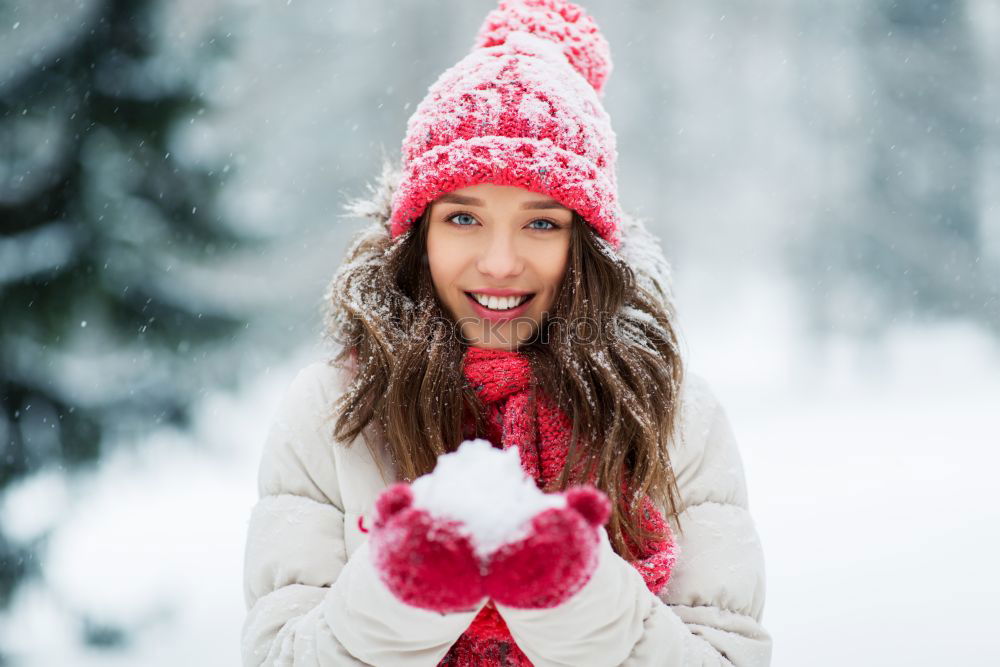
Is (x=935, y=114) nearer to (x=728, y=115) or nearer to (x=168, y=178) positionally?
(x=728, y=115)

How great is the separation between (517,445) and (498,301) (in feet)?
0.85

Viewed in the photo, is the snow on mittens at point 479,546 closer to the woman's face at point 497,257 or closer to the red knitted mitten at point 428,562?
the red knitted mitten at point 428,562

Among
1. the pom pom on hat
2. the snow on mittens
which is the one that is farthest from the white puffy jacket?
the pom pom on hat

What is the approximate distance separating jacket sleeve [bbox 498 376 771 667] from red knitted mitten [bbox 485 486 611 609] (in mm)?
132

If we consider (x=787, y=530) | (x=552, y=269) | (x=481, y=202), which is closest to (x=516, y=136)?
(x=481, y=202)

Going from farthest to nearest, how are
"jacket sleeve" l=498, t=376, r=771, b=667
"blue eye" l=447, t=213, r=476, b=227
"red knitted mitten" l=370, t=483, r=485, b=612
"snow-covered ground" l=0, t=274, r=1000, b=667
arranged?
"snow-covered ground" l=0, t=274, r=1000, b=667 → "blue eye" l=447, t=213, r=476, b=227 → "jacket sleeve" l=498, t=376, r=771, b=667 → "red knitted mitten" l=370, t=483, r=485, b=612

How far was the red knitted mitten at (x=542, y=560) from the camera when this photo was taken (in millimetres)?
845

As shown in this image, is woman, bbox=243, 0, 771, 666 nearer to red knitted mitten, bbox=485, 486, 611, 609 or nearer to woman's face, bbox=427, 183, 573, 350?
woman's face, bbox=427, 183, 573, 350

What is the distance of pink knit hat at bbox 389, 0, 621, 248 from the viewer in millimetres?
1371

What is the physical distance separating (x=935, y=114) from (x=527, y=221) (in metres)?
7.62

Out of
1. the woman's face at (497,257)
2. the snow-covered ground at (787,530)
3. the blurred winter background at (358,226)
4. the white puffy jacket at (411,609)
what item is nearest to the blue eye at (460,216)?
the woman's face at (497,257)

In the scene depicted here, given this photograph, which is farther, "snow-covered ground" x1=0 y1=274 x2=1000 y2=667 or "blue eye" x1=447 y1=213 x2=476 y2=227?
"snow-covered ground" x1=0 y1=274 x2=1000 y2=667

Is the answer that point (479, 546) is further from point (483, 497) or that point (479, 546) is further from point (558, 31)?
point (558, 31)

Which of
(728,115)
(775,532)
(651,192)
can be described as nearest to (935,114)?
(728,115)
